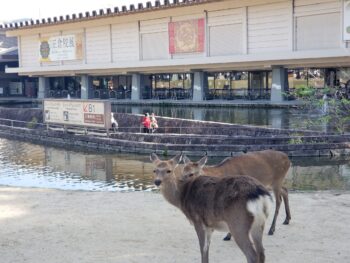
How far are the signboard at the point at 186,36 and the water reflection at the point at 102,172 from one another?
80.3 ft

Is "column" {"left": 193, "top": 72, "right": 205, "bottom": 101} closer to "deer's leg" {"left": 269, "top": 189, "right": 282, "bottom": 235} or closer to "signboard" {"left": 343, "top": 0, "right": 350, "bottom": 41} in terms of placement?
Answer: "signboard" {"left": 343, "top": 0, "right": 350, "bottom": 41}

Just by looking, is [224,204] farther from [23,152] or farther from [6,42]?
[6,42]

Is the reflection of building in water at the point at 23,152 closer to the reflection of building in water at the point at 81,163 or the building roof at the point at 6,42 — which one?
the reflection of building in water at the point at 81,163

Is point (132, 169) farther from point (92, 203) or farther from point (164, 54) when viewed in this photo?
point (164, 54)

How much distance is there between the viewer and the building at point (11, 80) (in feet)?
216

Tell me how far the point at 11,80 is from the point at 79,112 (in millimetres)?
45979

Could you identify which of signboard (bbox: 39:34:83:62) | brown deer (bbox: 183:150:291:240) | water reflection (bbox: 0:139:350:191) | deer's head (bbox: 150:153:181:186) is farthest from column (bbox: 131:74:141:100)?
deer's head (bbox: 150:153:181:186)

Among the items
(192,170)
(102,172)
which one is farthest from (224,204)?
(102,172)

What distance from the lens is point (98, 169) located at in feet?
59.3

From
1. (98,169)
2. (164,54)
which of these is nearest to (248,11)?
(164,54)

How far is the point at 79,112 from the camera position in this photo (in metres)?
25.6

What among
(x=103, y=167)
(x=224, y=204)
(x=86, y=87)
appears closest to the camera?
(x=224, y=204)

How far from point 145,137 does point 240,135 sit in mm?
4351

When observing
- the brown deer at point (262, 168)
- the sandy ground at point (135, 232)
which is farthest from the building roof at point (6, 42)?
the brown deer at point (262, 168)
